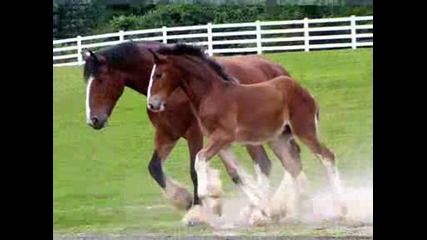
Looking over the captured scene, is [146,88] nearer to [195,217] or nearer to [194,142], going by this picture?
[194,142]

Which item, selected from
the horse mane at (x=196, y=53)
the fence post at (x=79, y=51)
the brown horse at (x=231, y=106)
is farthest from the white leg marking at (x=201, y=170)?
the fence post at (x=79, y=51)

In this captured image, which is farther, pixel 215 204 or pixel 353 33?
pixel 215 204

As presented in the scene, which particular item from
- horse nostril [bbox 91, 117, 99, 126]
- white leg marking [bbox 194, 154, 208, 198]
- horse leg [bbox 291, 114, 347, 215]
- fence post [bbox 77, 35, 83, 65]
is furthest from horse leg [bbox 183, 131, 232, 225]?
fence post [bbox 77, 35, 83, 65]

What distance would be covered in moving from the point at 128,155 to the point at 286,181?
0.50 m

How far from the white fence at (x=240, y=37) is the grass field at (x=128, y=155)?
0.03m

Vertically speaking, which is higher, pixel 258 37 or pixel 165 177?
pixel 258 37

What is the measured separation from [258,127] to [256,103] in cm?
7

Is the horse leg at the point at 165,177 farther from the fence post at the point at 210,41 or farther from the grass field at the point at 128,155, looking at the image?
the fence post at the point at 210,41

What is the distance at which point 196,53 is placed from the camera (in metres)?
2.79

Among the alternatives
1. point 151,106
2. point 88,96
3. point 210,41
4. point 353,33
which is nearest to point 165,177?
point 151,106

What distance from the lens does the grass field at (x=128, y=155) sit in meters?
2.77
